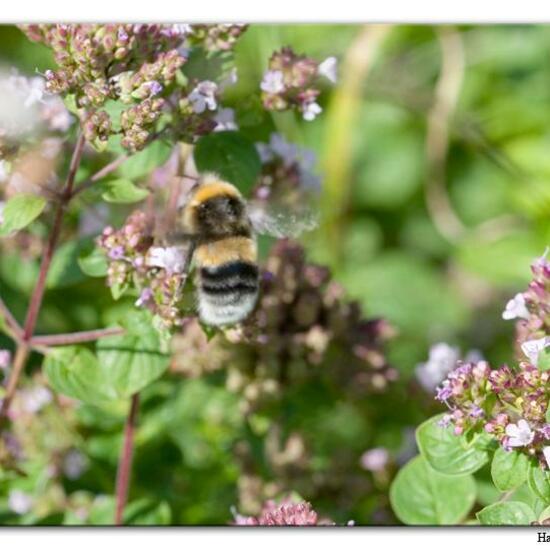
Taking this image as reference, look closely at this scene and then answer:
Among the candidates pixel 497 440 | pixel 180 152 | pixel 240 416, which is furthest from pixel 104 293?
pixel 497 440

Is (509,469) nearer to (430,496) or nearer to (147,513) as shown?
(430,496)

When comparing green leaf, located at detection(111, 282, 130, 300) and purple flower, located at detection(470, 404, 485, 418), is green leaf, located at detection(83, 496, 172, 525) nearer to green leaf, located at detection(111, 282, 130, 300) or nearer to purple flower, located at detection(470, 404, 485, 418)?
green leaf, located at detection(111, 282, 130, 300)

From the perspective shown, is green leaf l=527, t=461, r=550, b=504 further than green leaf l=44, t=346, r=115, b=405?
No

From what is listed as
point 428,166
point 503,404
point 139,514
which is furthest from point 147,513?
point 428,166

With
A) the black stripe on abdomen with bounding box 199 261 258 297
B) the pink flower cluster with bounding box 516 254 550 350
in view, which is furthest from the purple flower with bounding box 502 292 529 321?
the black stripe on abdomen with bounding box 199 261 258 297

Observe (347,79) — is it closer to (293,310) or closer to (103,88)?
(293,310)
